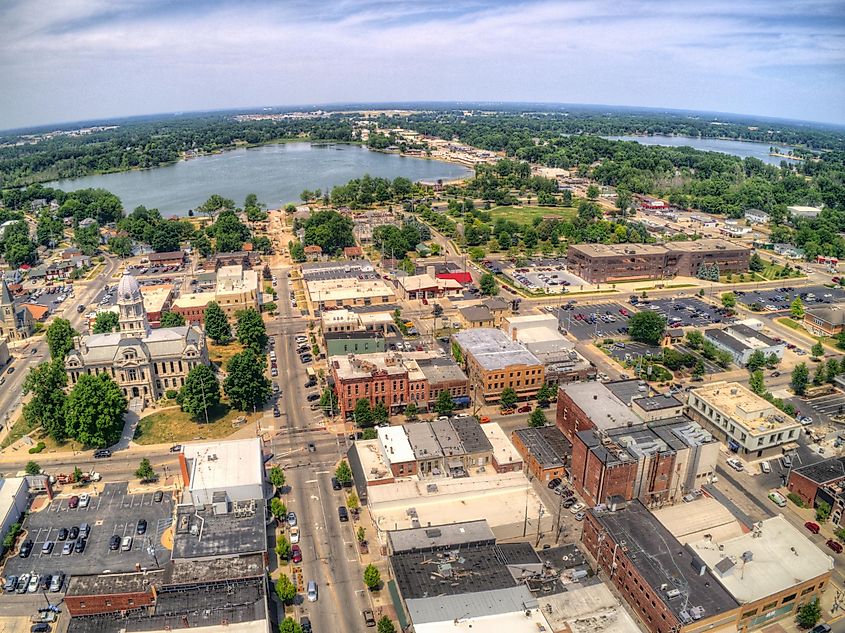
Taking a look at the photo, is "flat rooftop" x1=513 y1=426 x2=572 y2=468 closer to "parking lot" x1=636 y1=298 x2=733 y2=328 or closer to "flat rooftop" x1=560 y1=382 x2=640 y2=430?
"flat rooftop" x1=560 y1=382 x2=640 y2=430

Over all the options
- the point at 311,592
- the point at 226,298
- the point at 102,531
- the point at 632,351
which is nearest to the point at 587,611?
the point at 311,592

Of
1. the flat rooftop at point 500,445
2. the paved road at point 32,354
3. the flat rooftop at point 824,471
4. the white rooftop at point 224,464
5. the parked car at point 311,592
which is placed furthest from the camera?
the paved road at point 32,354

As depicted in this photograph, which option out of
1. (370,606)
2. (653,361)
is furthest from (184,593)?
(653,361)

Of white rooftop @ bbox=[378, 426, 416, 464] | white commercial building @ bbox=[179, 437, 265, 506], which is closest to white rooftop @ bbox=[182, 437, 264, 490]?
white commercial building @ bbox=[179, 437, 265, 506]

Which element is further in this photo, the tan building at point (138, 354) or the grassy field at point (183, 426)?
the tan building at point (138, 354)

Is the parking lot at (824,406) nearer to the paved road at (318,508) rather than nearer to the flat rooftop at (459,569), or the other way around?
the flat rooftop at (459,569)

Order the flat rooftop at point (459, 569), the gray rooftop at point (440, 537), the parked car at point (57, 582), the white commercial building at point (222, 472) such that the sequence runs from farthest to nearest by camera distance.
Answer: the white commercial building at point (222, 472)
the gray rooftop at point (440, 537)
the parked car at point (57, 582)
the flat rooftop at point (459, 569)

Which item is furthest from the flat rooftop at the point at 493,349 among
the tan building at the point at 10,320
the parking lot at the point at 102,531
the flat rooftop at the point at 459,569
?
the tan building at the point at 10,320
